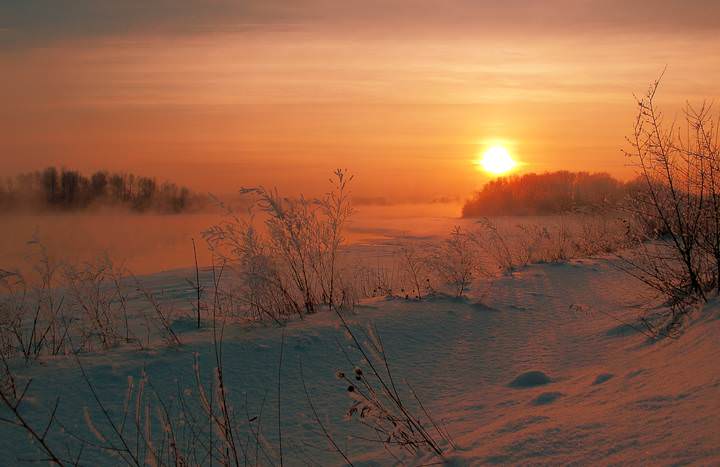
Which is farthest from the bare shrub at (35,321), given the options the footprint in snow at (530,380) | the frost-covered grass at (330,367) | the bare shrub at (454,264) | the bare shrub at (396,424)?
the bare shrub at (454,264)

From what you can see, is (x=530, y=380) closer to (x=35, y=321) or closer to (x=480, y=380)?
(x=480, y=380)

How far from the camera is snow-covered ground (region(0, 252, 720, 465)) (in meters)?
2.29

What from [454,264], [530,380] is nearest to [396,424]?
[530,380]

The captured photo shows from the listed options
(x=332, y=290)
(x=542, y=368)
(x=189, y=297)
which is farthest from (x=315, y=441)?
(x=189, y=297)

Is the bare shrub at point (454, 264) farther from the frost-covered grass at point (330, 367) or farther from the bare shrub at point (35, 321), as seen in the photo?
the bare shrub at point (35, 321)

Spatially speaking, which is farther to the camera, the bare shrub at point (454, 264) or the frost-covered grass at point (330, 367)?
the bare shrub at point (454, 264)

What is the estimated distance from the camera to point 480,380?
3715mm

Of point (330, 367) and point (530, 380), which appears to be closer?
point (530, 380)

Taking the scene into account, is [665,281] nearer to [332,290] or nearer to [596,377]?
[596,377]

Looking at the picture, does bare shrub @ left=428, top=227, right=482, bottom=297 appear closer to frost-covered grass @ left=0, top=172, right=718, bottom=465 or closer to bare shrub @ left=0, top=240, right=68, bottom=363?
frost-covered grass @ left=0, top=172, right=718, bottom=465

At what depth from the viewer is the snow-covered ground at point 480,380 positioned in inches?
90.0

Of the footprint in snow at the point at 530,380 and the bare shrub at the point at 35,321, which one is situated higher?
the bare shrub at the point at 35,321

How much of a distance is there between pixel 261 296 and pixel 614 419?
3.40 metres

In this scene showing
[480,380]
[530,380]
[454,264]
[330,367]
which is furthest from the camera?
[454,264]
